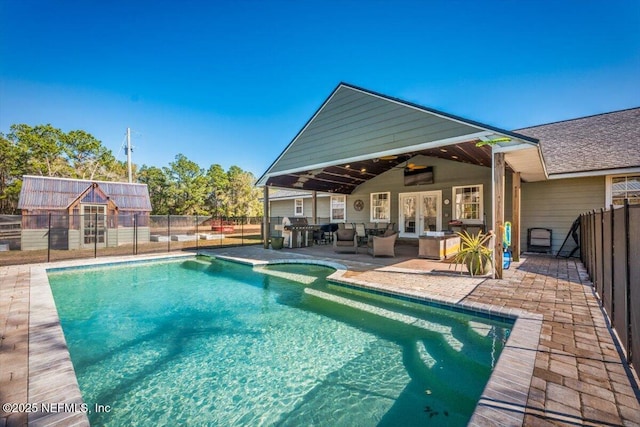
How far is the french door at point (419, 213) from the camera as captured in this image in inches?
433

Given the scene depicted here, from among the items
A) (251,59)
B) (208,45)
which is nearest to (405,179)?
(251,59)

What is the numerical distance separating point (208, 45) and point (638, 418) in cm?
1347

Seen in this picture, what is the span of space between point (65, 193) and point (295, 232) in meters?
11.1

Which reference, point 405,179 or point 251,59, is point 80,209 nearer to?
point 251,59

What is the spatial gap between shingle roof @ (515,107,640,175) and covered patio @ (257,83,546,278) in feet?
3.44

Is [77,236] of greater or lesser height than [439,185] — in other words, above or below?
below

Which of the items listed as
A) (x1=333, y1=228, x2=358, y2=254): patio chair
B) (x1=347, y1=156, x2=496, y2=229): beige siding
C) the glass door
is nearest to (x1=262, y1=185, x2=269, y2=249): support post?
(x1=333, y1=228, x2=358, y2=254): patio chair

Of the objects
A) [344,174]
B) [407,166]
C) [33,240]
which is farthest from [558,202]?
[33,240]

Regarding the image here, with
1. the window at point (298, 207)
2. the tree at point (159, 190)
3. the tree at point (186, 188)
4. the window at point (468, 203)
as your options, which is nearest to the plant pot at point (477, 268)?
the window at point (468, 203)

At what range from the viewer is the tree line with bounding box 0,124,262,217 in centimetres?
2333

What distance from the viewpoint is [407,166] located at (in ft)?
35.5

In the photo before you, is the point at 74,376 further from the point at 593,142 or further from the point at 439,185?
the point at 593,142

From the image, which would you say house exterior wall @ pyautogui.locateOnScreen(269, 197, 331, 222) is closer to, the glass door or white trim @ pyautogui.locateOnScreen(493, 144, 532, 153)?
the glass door

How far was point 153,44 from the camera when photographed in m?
10.5
